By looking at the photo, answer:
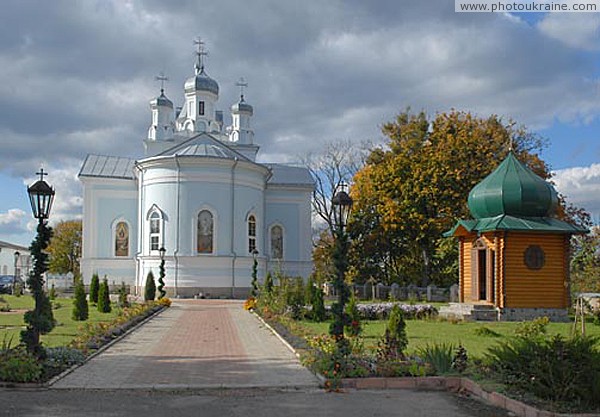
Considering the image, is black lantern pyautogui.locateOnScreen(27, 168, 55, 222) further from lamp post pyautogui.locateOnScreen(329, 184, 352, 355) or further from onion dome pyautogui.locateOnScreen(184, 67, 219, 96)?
onion dome pyautogui.locateOnScreen(184, 67, 219, 96)

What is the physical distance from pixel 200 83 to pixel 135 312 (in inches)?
1029

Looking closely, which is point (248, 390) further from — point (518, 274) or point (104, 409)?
point (518, 274)

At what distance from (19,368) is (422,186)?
2784cm

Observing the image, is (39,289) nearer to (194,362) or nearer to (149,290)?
(194,362)

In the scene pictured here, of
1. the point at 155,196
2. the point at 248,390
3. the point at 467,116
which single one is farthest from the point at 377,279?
the point at 248,390

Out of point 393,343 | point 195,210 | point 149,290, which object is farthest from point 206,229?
point 393,343

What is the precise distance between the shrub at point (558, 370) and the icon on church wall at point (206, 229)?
27286 mm

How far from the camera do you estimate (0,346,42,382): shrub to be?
962cm

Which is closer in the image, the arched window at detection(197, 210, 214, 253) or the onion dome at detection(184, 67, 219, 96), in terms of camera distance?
the arched window at detection(197, 210, 214, 253)

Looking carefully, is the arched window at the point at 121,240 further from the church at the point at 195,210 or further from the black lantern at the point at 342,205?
the black lantern at the point at 342,205

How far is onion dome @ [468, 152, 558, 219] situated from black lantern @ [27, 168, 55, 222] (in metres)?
15.6

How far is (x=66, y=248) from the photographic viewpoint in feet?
224

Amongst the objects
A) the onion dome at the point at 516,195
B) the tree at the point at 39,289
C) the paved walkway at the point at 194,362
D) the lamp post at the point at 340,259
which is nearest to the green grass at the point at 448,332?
the paved walkway at the point at 194,362

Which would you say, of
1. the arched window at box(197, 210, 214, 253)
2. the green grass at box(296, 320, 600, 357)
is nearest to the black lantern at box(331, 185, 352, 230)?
the green grass at box(296, 320, 600, 357)
